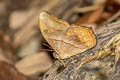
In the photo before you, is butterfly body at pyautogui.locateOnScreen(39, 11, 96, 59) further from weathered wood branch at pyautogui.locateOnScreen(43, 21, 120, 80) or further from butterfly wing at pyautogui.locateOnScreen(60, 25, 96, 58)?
weathered wood branch at pyautogui.locateOnScreen(43, 21, 120, 80)

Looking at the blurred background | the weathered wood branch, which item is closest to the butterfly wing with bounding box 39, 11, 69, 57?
the weathered wood branch

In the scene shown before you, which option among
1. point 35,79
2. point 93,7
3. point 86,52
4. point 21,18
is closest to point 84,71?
point 86,52

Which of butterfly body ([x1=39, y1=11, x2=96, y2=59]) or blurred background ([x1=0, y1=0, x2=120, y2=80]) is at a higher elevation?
butterfly body ([x1=39, y1=11, x2=96, y2=59])

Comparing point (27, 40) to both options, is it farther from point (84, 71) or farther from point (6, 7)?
point (84, 71)

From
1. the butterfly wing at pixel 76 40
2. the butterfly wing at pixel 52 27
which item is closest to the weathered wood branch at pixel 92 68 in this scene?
the butterfly wing at pixel 76 40

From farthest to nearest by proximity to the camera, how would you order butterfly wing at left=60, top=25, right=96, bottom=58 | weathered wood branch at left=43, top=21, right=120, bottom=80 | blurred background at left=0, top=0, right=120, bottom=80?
blurred background at left=0, top=0, right=120, bottom=80, butterfly wing at left=60, top=25, right=96, bottom=58, weathered wood branch at left=43, top=21, right=120, bottom=80

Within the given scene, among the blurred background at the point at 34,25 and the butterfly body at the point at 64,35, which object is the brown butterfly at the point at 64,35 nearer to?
the butterfly body at the point at 64,35

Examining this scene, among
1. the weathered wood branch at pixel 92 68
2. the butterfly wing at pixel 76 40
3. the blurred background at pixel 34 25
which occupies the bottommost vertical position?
the blurred background at pixel 34 25
